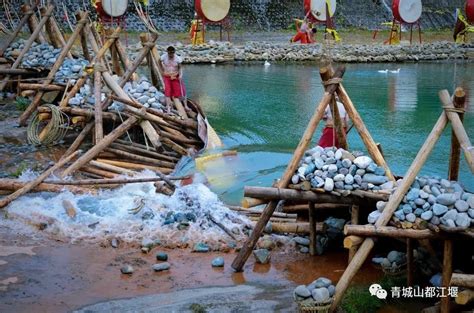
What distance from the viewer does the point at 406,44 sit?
3244 centimetres

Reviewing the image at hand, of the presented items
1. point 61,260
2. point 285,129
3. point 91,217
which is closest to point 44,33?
point 285,129

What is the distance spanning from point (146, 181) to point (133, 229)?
153cm

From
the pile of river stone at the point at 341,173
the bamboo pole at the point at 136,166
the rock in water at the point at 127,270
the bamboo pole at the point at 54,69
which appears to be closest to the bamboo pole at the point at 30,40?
the bamboo pole at the point at 54,69

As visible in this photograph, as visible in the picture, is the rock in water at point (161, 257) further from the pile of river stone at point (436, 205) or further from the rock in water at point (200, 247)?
the pile of river stone at point (436, 205)

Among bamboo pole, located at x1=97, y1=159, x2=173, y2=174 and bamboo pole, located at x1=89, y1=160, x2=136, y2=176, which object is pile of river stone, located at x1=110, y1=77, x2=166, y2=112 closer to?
bamboo pole, located at x1=97, y1=159, x2=173, y2=174

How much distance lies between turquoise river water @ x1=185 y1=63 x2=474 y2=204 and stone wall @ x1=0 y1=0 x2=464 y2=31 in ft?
22.6

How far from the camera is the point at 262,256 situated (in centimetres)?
766

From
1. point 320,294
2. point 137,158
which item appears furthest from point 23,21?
point 320,294

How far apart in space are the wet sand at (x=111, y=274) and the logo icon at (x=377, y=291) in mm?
446

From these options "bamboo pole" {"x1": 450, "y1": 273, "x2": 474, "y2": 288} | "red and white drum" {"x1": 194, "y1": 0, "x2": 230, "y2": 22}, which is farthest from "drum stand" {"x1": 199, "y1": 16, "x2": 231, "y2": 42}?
"bamboo pole" {"x1": 450, "y1": 273, "x2": 474, "y2": 288}

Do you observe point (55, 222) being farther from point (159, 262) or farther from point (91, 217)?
point (159, 262)

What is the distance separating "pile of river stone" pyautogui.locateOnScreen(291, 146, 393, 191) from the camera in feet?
23.0

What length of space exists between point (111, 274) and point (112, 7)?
840 inches

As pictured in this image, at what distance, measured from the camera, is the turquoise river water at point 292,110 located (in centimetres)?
1203
